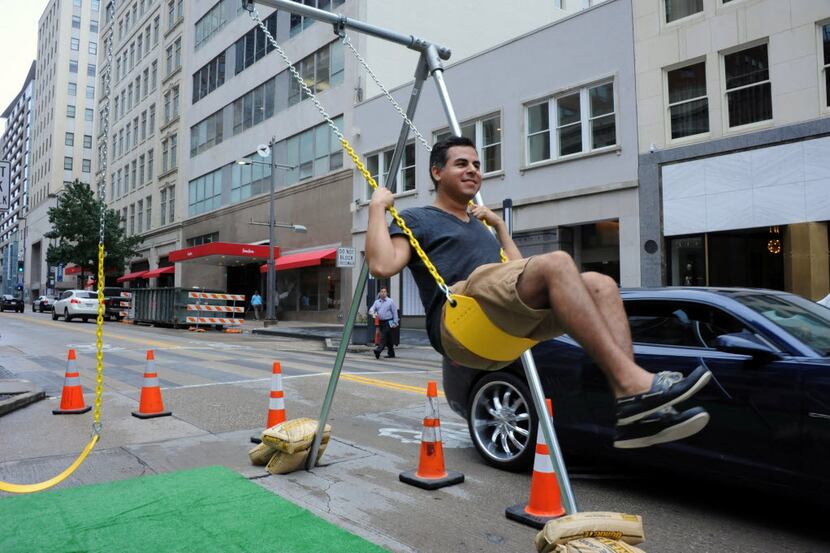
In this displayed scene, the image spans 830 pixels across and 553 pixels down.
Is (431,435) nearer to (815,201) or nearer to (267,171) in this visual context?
(815,201)

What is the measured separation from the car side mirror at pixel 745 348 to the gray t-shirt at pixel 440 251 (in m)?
1.66

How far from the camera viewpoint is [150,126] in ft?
170

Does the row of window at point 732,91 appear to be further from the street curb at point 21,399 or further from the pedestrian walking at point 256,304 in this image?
the pedestrian walking at point 256,304

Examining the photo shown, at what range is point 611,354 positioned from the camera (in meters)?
2.37

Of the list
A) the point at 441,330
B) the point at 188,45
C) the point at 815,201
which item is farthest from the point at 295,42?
the point at 441,330

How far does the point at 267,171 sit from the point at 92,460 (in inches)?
1249

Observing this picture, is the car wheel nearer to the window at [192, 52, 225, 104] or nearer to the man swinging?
the man swinging

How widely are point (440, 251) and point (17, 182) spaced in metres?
148

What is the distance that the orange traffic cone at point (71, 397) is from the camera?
795 cm

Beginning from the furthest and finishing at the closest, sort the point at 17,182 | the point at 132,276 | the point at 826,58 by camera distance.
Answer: the point at 17,182 → the point at 132,276 → the point at 826,58

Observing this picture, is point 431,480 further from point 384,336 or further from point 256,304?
point 256,304

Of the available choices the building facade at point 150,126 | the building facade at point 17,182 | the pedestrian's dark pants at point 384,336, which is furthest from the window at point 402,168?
the building facade at point 17,182

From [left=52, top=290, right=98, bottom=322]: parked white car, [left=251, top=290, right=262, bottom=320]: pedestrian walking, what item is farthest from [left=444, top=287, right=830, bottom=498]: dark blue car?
[left=52, top=290, right=98, bottom=322]: parked white car

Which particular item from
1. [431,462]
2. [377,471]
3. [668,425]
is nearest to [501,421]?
[431,462]
